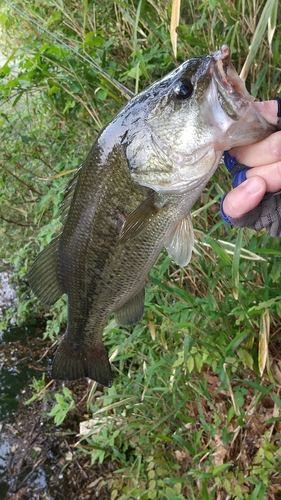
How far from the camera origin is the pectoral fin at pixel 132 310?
1.73 m

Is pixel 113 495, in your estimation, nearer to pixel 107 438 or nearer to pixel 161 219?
pixel 107 438

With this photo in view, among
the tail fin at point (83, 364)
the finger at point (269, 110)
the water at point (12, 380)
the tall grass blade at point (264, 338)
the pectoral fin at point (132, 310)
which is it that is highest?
the finger at point (269, 110)

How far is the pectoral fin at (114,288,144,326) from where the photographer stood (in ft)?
5.68

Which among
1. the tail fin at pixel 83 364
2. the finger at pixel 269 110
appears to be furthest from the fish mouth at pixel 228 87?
the tail fin at pixel 83 364

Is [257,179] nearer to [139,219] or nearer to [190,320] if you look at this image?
[139,219]

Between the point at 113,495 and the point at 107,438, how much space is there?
0.37 meters

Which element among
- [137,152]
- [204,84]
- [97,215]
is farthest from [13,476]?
[204,84]

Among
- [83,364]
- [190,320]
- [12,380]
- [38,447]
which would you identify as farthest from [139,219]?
[12,380]

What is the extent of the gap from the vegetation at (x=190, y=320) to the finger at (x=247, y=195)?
470 mm

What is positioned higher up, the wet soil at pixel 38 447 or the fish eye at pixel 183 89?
the fish eye at pixel 183 89

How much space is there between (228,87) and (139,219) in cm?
48

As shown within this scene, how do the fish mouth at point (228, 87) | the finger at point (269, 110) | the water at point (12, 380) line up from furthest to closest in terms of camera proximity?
the water at point (12, 380)
the finger at point (269, 110)
the fish mouth at point (228, 87)

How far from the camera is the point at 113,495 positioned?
8.89 ft

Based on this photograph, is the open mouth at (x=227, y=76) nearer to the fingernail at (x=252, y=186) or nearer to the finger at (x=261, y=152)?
the finger at (x=261, y=152)
